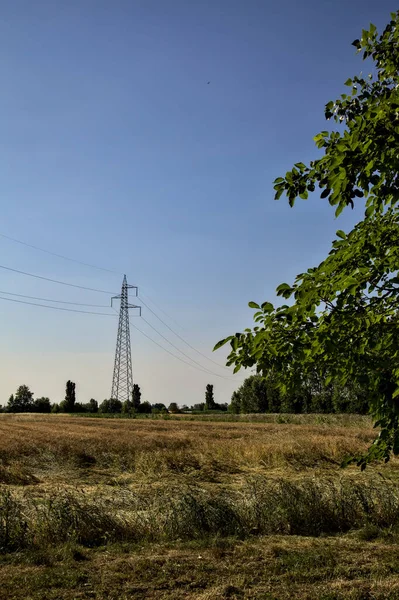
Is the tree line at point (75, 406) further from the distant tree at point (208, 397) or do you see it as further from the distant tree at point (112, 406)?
the distant tree at point (208, 397)

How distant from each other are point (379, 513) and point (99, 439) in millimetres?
17135

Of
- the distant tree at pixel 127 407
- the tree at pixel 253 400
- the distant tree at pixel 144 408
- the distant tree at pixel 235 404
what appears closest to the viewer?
the distant tree at pixel 127 407

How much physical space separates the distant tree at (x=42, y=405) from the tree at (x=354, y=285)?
10032cm

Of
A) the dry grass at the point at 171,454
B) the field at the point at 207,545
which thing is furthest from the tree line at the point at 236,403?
the field at the point at 207,545

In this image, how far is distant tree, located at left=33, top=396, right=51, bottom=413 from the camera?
324 feet

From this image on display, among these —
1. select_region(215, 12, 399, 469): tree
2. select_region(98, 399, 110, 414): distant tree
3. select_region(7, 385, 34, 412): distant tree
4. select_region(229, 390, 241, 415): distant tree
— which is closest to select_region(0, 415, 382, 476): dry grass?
select_region(215, 12, 399, 469): tree

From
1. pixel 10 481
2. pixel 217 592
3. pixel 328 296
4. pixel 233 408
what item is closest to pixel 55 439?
pixel 10 481

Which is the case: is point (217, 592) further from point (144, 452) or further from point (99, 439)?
point (99, 439)

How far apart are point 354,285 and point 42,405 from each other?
4047 inches

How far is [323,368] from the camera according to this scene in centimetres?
609

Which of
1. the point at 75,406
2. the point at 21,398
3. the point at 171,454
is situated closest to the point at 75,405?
the point at 75,406

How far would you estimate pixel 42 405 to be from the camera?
327ft

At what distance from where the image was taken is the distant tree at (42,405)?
9881 centimetres

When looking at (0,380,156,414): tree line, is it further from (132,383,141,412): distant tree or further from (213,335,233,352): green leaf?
(213,335,233,352): green leaf
